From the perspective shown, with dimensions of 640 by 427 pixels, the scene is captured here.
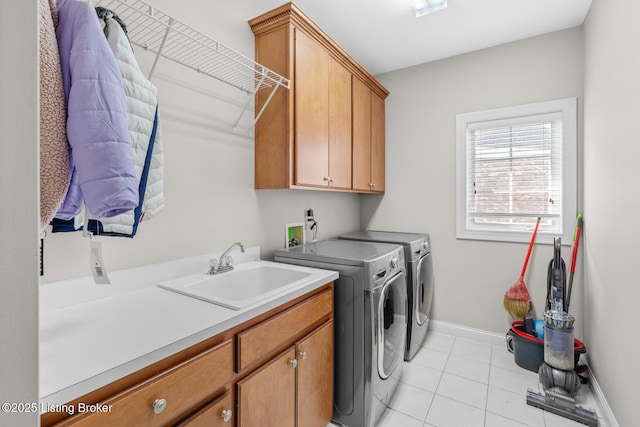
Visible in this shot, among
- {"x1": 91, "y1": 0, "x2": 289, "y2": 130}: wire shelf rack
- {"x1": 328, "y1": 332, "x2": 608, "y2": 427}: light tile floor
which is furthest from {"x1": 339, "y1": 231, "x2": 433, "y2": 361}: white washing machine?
{"x1": 91, "y1": 0, "x2": 289, "y2": 130}: wire shelf rack

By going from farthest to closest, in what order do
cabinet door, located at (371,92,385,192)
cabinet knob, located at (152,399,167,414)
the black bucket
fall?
cabinet door, located at (371,92,385,192) < the black bucket < cabinet knob, located at (152,399,167,414)

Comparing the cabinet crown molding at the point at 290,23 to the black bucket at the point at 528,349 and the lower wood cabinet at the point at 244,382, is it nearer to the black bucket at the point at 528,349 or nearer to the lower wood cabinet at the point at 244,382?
the lower wood cabinet at the point at 244,382

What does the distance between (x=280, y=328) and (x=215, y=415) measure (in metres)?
0.38

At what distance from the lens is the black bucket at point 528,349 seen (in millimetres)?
2141

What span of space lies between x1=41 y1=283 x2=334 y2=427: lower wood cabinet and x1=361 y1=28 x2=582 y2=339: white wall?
167 cm

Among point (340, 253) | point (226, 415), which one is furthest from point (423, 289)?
point (226, 415)

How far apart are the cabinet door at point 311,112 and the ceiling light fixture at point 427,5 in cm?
68

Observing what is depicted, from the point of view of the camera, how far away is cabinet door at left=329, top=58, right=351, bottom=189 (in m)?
2.15

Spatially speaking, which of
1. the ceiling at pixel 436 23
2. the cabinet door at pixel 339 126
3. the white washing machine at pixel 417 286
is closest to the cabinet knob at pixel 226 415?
the cabinet door at pixel 339 126

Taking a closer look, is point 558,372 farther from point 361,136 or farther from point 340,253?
point 361,136

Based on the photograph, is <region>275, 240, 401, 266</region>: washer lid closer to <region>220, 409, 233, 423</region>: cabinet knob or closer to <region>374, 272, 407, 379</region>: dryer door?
<region>374, 272, 407, 379</region>: dryer door

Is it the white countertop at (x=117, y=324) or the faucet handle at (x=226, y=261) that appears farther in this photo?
the faucet handle at (x=226, y=261)

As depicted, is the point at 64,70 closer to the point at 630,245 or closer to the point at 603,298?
the point at 630,245

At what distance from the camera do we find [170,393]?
82cm
